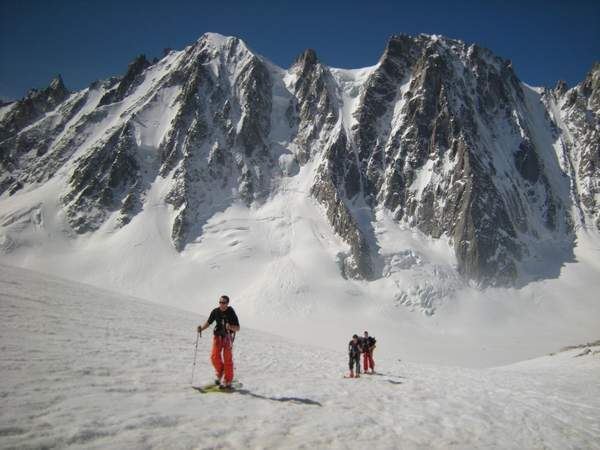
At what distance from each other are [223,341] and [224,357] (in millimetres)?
374

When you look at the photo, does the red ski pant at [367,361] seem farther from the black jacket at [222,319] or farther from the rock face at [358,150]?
the rock face at [358,150]

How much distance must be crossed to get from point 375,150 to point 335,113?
60.8ft

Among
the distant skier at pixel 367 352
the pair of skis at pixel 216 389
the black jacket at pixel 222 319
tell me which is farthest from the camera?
the distant skier at pixel 367 352

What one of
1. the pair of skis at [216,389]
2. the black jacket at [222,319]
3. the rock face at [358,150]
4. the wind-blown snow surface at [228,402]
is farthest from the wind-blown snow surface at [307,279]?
the black jacket at [222,319]

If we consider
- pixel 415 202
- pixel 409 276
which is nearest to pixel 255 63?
pixel 415 202

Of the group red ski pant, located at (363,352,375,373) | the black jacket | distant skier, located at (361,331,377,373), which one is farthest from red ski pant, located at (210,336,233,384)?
red ski pant, located at (363,352,375,373)

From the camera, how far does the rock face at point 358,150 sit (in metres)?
102

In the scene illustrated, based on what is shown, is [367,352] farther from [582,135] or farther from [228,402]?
[582,135]

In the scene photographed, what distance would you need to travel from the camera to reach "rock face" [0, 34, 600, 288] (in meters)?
102

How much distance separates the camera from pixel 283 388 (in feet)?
33.9

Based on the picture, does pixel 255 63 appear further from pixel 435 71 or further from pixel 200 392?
pixel 200 392

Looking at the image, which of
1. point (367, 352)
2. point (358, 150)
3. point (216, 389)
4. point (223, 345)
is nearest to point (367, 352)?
point (367, 352)

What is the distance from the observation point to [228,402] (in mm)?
7965

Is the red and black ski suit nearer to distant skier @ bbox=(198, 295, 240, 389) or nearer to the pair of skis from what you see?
distant skier @ bbox=(198, 295, 240, 389)
